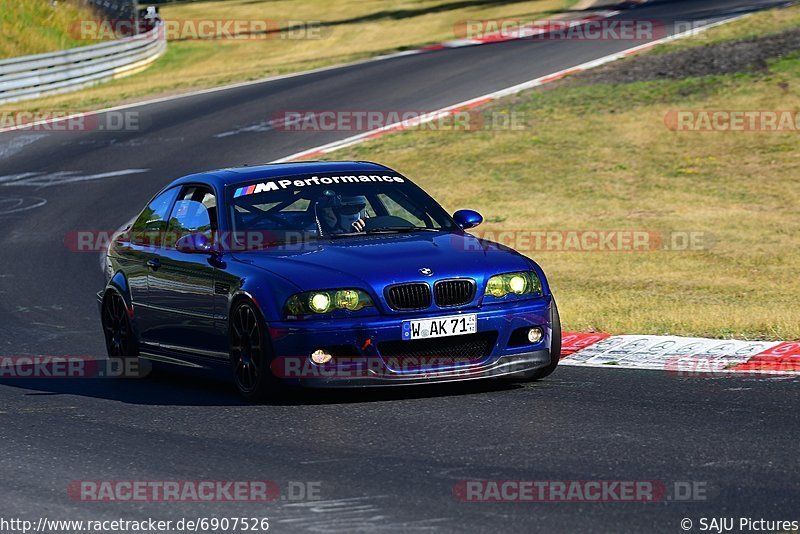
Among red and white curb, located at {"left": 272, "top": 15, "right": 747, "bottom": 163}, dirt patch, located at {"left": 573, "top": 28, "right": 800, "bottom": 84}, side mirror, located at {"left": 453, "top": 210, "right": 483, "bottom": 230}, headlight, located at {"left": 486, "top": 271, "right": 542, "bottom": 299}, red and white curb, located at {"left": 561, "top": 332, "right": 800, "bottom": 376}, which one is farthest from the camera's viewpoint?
dirt patch, located at {"left": 573, "top": 28, "right": 800, "bottom": 84}

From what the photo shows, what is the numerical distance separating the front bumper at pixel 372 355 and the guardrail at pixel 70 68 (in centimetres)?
2405

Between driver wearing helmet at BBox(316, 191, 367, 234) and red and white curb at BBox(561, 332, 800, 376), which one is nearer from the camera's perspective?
red and white curb at BBox(561, 332, 800, 376)

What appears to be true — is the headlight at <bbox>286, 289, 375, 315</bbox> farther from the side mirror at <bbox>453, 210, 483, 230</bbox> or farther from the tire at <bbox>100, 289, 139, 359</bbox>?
the tire at <bbox>100, 289, 139, 359</bbox>

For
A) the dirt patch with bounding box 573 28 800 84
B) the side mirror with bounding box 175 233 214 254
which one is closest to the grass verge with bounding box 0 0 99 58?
the dirt patch with bounding box 573 28 800 84

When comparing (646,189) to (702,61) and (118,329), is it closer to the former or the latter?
(702,61)

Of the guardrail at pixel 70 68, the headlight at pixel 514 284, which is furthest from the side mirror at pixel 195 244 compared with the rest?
the guardrail at pixel 70 68

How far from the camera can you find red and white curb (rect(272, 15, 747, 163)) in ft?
75.4

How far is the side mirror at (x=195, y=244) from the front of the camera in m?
8.77

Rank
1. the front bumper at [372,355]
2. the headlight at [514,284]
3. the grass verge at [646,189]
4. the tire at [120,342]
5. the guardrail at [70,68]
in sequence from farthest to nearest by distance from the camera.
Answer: the guardrail at [70,68]
the grass verge at [646,189]
the tire at [120,342]
the headlight at [514,284]
the front bumper at [372,355]

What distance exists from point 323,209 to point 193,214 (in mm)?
1067

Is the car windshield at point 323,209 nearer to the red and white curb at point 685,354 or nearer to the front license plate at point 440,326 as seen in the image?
the front license plate at point 440,326

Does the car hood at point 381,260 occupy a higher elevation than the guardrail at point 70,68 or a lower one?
higher

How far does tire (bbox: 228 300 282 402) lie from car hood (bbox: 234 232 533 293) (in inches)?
12.2

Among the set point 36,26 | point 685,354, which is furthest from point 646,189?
point 36,26
